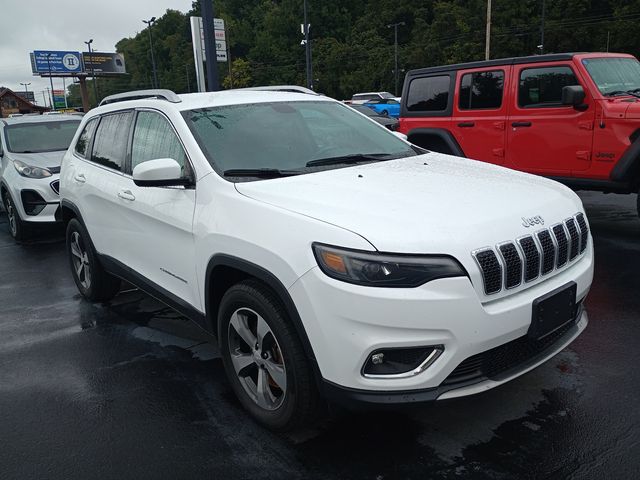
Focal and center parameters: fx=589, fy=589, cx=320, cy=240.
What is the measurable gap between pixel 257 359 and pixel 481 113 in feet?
18.7

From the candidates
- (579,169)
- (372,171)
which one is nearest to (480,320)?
(372,171)

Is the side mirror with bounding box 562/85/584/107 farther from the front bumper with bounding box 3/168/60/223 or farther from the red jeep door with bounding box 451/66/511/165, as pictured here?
the front bumper with bounding box 3/168/60/223

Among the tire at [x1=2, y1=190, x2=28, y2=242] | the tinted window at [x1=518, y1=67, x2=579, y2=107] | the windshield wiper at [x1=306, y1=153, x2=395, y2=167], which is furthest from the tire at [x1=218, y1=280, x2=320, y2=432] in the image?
the tire at [x1=2, y1=190, x2=28, y2=242]

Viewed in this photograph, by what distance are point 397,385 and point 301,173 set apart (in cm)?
140

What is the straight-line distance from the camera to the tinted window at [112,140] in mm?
4414

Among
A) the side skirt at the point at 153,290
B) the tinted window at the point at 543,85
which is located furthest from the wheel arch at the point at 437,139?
the side skirt at the point at 153,290

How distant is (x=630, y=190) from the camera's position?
6.56 m

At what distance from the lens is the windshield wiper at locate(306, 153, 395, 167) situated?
358 cm

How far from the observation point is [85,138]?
525cm

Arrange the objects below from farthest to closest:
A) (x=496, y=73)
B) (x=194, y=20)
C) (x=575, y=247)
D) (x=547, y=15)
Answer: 1. (x=547, y=15)
2. (x=194, y=20)
3. (x=496, y=73)
4. (x=575, y=247)

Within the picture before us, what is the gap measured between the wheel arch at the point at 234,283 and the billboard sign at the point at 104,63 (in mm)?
94867

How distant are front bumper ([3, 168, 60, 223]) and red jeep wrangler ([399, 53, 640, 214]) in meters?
5.06

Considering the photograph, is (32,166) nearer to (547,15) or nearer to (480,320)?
(480,320)

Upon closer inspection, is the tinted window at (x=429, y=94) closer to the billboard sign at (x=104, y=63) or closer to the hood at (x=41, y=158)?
the hood at (x=41, y=158)
